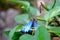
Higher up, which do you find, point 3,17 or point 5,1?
point 5,1

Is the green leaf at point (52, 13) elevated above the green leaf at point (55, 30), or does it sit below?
above

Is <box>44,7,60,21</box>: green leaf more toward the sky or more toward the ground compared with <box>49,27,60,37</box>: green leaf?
more toward the sky

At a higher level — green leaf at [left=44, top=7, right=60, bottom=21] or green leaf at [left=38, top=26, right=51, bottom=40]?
green leaf at [left=44, top=7, right=60, bottom=21]

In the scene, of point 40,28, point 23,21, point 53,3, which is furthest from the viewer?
point 23,21

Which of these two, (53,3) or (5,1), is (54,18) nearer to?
(53,3)

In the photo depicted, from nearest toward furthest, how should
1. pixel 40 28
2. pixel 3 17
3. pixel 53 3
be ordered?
pixel 40 28 < pixel 53 3 < pixel 3 17

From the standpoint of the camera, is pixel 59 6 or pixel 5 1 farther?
pixel 5 1

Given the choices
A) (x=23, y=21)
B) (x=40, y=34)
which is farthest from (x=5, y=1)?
(x=40, y=34)

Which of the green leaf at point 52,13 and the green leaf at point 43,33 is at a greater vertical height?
the green leaf at point 52,13

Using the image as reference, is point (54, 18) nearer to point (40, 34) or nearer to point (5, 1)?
point (40, 34)
